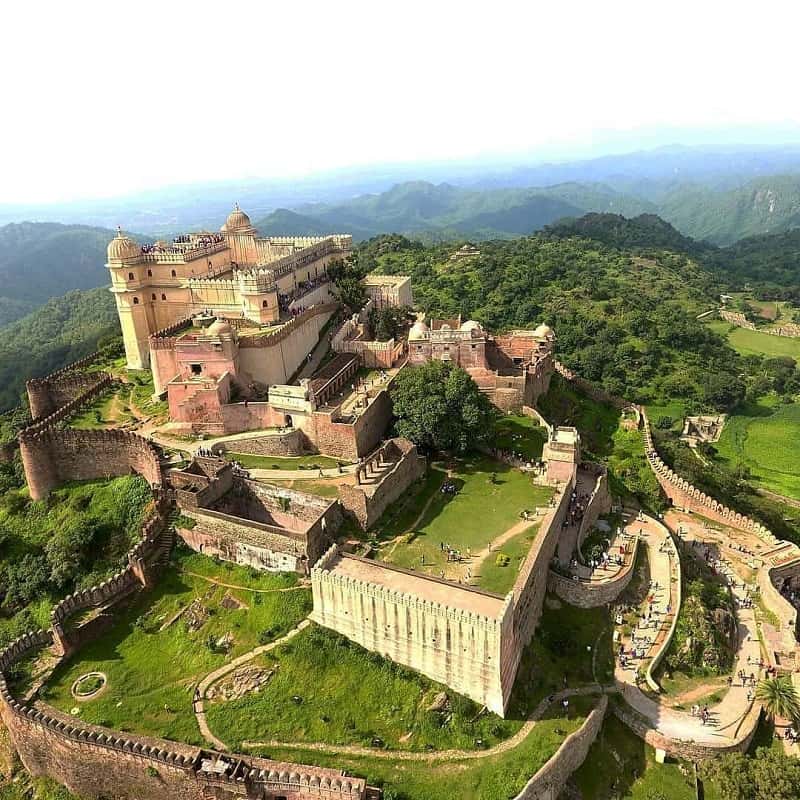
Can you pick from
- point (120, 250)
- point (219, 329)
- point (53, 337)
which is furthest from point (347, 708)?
point (53, 337)

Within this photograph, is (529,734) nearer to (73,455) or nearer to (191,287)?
(73,455)

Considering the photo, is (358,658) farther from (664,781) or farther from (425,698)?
(664,781)

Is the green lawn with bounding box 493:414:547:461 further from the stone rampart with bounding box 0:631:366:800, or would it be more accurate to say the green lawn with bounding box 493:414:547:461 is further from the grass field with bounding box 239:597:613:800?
the stone rampart with bounding box 0:631:366:800

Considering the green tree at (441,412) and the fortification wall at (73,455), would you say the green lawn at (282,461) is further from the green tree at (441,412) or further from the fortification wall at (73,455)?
the fortification wall at (73,455)

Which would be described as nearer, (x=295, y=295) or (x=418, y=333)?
(x=418, y=333)

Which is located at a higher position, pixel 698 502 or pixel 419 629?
pixel 419 629

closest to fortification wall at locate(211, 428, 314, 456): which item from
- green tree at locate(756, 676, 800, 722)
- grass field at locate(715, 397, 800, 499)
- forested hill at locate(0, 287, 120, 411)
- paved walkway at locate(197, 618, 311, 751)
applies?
paved walkway at locate(197, 618, 311, 751)
